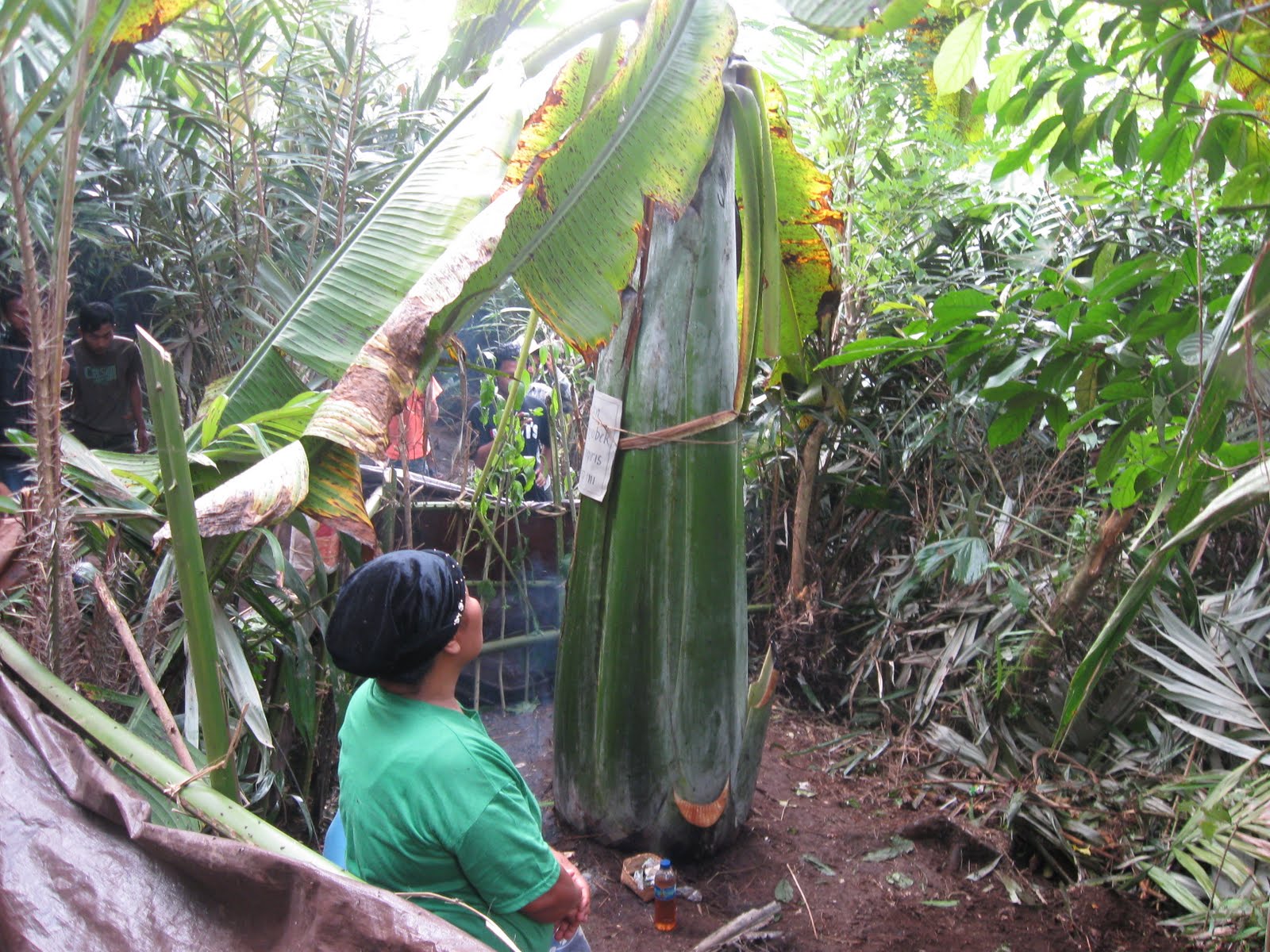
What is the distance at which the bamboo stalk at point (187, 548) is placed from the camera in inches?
45.7

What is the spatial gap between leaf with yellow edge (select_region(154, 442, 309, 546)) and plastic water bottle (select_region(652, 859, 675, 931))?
1.54 metres

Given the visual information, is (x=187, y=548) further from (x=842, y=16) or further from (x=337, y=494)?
(x=842, y=16)

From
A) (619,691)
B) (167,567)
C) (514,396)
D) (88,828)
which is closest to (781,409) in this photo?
(514,396)

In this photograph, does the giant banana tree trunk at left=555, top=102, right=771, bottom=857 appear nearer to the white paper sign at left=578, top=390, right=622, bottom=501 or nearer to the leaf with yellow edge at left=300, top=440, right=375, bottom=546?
the white paper sign at left=578, top=390, right=622, bottom=501

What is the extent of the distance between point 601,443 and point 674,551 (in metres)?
0.39

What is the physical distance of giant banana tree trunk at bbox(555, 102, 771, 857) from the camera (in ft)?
8.48

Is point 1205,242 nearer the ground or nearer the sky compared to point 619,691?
nearer the sky

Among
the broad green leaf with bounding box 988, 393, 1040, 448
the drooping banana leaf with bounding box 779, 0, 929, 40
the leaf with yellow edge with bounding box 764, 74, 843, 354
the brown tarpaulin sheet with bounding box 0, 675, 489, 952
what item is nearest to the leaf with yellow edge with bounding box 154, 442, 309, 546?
the brown tarpaulin sheet with bounding box 0, 675, 489, 952

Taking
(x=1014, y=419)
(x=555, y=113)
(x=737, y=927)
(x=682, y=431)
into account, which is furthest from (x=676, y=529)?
(x=555, y=113)

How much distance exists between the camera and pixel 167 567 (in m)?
1.63

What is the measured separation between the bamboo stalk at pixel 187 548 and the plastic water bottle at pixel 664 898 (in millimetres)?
1370

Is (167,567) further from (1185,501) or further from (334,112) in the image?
(334,112)

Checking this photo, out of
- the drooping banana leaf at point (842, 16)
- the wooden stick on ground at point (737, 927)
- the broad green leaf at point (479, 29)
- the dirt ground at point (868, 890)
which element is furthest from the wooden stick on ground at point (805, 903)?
the broad green leaf at point (479, 29)

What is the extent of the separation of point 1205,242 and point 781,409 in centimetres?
167
